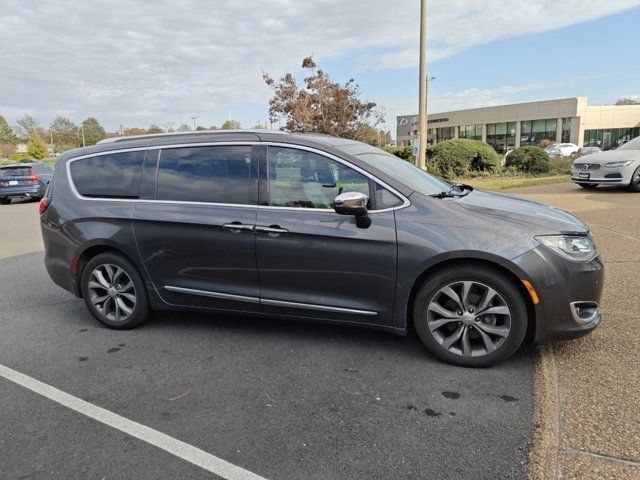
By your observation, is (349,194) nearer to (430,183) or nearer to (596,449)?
(430,183)

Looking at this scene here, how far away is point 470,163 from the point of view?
17844mm

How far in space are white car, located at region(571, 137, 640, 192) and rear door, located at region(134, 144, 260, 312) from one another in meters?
11.7

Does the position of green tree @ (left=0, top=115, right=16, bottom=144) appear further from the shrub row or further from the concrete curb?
the concrete curb

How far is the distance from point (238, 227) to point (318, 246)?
0.69 m

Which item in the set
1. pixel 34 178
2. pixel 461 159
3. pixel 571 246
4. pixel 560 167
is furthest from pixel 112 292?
pixel 560 167

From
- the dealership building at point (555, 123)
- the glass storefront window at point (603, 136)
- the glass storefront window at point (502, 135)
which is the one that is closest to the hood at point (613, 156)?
the dealership building at point (555, 123)

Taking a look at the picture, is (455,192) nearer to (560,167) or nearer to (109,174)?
(109,174)

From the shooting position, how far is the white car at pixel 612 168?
1216 centimetres

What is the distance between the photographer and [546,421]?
279cm

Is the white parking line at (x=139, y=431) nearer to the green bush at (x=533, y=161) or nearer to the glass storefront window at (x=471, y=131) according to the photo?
the green bush at (x=533, y=161)

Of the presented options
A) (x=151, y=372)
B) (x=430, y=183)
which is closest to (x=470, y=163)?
(x=430, y=183)

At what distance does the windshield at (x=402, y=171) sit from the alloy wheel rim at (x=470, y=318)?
82 cm

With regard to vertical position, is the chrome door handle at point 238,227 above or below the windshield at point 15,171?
below

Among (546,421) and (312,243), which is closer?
(546,421)
